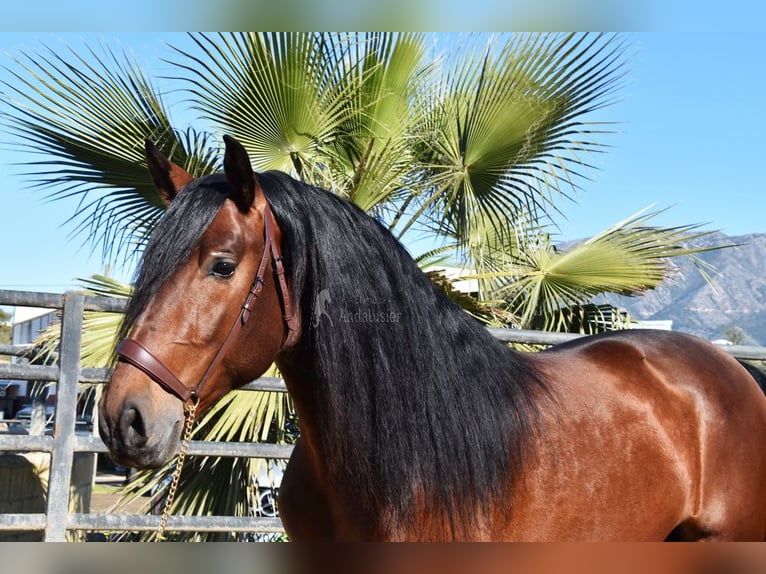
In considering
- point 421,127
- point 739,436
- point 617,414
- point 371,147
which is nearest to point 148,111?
point 371,147

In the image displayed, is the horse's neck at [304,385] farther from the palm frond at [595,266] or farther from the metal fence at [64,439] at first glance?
the palm frond at [595,266]

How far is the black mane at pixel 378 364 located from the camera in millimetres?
1784

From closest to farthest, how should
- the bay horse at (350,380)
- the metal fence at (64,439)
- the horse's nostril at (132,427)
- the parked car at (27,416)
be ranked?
the horse's nostril at (132,427), the bay horse at (350,380), the metal fence at (64,439), the parked car at (27,416)

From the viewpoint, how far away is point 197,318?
5.61 feet

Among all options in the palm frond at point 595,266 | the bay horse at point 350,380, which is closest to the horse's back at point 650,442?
the bay horse at point 350,380

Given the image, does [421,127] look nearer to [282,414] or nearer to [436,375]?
[282,414]

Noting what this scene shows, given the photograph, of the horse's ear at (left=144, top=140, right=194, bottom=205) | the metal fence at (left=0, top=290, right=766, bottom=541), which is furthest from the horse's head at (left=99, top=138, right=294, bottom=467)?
the metal fence at (left=0, top=290, right=766, bottom=541)

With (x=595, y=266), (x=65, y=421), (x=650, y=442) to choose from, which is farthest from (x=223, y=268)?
(x=595, y=266)

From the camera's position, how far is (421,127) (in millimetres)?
5402

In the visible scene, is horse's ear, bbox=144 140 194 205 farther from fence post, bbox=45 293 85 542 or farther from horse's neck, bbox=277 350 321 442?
fence post, bbox=45 293 85 542

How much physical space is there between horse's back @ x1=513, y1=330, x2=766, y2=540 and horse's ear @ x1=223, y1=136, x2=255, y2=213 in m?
1.13

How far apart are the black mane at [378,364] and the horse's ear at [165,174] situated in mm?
249

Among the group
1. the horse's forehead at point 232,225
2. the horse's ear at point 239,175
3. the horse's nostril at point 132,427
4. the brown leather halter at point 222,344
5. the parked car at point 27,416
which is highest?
the horse's ear at point 239,175

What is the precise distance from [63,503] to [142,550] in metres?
3.25
